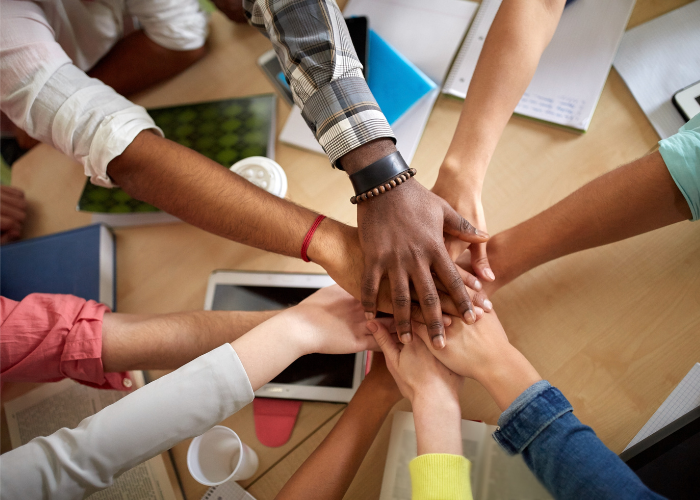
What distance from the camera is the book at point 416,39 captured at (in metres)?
0.93

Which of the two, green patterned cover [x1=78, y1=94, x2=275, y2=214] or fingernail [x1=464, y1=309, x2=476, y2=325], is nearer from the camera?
fingernail [x1=464, y1=309, x2=476, y2=325]

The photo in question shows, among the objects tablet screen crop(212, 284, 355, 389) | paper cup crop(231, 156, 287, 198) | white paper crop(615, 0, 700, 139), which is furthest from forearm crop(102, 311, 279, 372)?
white paper crop(615, 0, 700, 139)

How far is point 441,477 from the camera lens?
566 mm

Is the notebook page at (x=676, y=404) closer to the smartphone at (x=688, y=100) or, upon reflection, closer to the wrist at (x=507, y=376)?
the wrist at (x=507, y=376)

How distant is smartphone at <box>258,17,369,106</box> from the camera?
37.6 inches

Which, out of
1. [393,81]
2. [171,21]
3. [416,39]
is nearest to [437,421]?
[393,81]

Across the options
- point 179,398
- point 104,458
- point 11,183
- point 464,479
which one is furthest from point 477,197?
point 11,183

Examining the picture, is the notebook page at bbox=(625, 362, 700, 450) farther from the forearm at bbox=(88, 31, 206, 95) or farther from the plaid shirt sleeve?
the forearm at bbox=(88, 31, 206, 95)

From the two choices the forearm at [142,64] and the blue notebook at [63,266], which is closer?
the blue notebook at [63,266]

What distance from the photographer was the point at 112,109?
2.56 feet

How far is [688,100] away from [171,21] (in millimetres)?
1204

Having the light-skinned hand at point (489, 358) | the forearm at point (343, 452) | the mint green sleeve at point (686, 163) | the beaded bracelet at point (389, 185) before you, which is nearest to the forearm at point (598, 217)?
the mint green sleeve at point (686, 163)

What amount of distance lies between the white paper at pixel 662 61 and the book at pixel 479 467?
27.6 inches

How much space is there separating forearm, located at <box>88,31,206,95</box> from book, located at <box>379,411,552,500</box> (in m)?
1.04
